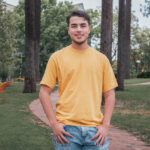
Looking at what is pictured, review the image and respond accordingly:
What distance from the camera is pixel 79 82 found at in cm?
410

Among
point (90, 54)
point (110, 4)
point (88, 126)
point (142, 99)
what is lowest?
point (142, 99)

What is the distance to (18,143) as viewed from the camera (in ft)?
29.5

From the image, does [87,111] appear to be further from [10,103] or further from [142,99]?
[142,99]

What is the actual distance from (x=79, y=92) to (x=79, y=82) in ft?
0.25

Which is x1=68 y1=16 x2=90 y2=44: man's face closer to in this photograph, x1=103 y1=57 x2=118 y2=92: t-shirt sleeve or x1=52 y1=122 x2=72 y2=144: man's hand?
x1=103 y1=57 x2=118 y2=92: t-shirt sleeve

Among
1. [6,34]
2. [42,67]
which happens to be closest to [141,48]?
[42,67]

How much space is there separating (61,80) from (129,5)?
3910 centimetres

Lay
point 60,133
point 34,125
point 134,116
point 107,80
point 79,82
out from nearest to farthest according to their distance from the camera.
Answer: point 60,133 → point 79,82 → point 107,80 → point 34,125 → point 134,116

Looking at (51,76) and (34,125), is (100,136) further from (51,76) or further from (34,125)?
(34,125)

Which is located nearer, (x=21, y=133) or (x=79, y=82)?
(x=79, y=82)

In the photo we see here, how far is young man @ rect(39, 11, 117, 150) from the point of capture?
13.2 ft

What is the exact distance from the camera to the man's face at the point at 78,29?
4184 millimetres

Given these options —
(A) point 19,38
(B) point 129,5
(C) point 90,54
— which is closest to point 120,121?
(C) point 90,54

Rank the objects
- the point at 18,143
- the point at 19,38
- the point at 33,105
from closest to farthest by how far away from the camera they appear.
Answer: the point at 18,143, the point at 33,105, the point at 19,38
